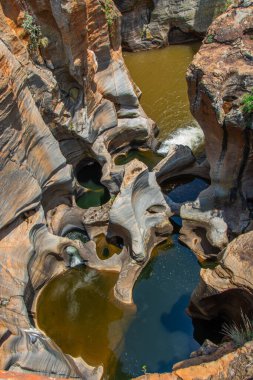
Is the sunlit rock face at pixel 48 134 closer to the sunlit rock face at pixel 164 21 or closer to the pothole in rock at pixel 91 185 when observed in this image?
the pothole in rock at pixel 91 185

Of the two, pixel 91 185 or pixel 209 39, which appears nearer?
pixel 209 39

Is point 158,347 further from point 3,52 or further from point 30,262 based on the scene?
point 3,52

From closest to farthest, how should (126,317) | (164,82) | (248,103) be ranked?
(248,103)
(126,317)
(164,82)

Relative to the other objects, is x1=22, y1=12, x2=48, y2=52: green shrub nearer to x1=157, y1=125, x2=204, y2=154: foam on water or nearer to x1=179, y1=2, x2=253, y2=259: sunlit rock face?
x1=179, y1=2, x2=253, y2=259: sunlit rock face

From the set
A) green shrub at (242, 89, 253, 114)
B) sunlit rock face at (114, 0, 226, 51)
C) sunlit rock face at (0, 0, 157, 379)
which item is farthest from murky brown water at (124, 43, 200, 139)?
green shrub at (242, 89, 253, 114)

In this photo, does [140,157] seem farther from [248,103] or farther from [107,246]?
[248,103]

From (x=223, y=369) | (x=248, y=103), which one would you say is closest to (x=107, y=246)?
(x=248, y=103)
